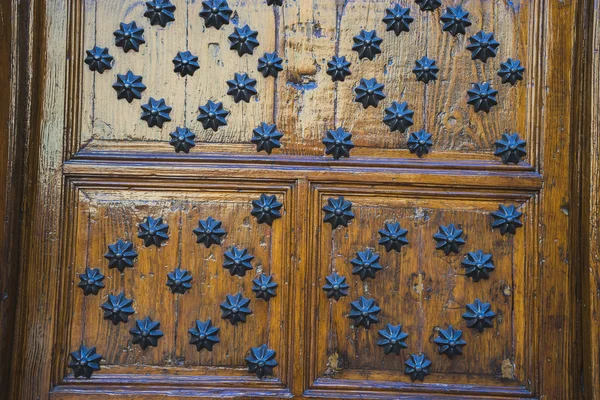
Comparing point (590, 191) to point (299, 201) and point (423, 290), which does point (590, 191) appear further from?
point (299, 201)

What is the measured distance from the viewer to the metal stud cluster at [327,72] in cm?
117

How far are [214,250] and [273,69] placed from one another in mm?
372

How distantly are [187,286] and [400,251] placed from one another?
Result: 0.42m

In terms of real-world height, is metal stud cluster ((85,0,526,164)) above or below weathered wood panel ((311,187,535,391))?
above

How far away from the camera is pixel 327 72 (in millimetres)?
1185

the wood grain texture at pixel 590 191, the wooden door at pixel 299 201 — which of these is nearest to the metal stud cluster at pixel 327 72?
the wooden door at pixel 299 201

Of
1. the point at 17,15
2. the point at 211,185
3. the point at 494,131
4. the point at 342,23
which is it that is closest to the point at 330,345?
the point at 211,185

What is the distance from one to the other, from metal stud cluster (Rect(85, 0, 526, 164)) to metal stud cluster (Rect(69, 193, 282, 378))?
0.15 metres

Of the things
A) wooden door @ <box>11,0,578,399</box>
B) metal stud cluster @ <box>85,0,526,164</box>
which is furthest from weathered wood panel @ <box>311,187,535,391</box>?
metal stud cluster @ <box>85,0,526,164</box>

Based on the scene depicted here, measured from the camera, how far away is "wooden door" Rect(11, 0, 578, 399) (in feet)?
3.73

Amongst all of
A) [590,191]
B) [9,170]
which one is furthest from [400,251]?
[9,170]

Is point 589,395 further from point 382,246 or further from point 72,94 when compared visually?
point 72,94

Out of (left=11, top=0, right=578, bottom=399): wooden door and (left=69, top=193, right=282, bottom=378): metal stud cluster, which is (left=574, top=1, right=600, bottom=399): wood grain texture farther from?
(left=69, top=193, right=282, bottom=378): metal stud cluster

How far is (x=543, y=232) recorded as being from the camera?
1156mm
